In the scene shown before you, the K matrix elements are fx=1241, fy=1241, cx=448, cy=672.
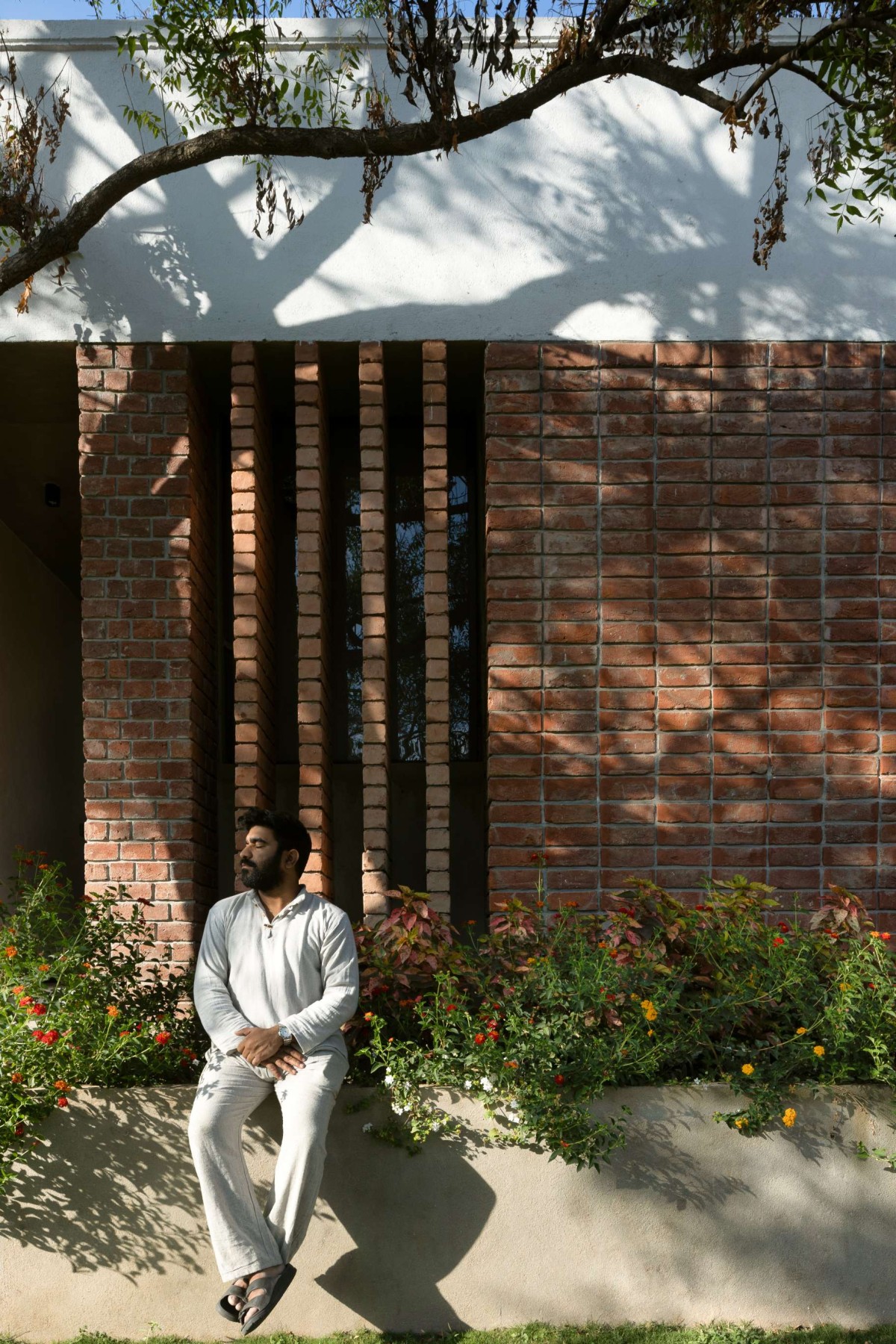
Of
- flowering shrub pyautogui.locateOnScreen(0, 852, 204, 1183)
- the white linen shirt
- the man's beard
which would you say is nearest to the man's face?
the man's beard

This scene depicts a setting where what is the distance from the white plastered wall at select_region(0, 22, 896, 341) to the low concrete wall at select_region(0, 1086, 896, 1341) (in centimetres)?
330

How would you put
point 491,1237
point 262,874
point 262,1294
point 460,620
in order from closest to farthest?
point 262,1294, point 491,1237, point 262,874, point 460,620

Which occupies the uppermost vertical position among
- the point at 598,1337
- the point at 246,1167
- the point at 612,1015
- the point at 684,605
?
the point at 684,605

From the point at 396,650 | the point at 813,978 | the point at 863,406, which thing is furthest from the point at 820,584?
the point at 396,650

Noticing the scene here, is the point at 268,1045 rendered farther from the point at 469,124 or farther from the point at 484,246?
the point at 484,246

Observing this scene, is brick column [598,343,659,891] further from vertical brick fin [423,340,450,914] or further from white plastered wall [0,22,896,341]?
vertical brick fin [423,340,450,914]

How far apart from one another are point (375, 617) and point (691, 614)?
53.9 inches

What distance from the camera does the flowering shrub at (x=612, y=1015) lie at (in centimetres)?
424

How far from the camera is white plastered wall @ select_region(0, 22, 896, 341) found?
17.9 feet

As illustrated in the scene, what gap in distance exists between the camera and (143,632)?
5359 mm

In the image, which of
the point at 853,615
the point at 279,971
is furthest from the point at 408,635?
the point at 279,971

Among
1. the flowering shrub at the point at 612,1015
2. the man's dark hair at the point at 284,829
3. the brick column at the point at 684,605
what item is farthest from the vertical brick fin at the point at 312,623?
the brick column at the point at 684,605

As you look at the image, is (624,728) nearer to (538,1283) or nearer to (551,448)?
(551,448)

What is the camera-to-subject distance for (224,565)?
672 centimetres
